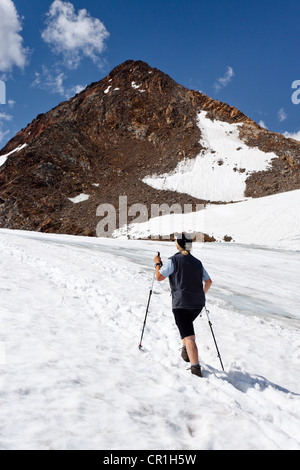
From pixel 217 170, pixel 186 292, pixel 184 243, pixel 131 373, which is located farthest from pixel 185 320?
pixel 217 170

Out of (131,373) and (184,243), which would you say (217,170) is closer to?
(184,243)

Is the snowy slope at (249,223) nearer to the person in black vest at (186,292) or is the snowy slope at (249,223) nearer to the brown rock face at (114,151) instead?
the brown rock face at (114,151)

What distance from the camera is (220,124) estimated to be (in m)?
74.0

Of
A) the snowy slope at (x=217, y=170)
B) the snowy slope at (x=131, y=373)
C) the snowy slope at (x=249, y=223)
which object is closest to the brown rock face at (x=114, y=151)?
the snowy slope at (x=217, y=170)

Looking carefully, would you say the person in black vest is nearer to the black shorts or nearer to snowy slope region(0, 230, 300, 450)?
the black shorts

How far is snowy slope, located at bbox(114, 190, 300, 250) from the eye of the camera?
2956cm

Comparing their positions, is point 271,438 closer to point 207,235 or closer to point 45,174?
point 207,235

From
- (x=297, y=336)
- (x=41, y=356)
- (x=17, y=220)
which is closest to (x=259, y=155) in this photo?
(x=17, y=220)

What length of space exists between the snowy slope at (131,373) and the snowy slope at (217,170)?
Result: 48017 mm

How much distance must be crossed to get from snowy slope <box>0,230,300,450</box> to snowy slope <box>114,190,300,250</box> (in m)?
21.1

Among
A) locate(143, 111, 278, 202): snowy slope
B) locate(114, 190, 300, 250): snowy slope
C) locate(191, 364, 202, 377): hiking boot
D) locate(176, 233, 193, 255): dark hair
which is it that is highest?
locate(143, 111, 278, 202): snowy slope

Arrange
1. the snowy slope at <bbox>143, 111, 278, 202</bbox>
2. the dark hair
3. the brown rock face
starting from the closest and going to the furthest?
the dark hair → the brown rock face → the snowy slope at <bbox>143, 111, 278, 202</bbox>

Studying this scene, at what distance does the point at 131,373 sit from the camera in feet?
14.1

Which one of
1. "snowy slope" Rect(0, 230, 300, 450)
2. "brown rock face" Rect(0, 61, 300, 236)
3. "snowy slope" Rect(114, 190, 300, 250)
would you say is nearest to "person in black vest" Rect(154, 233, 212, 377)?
"snowy slope" Rect(0, 230, 300, 450)
